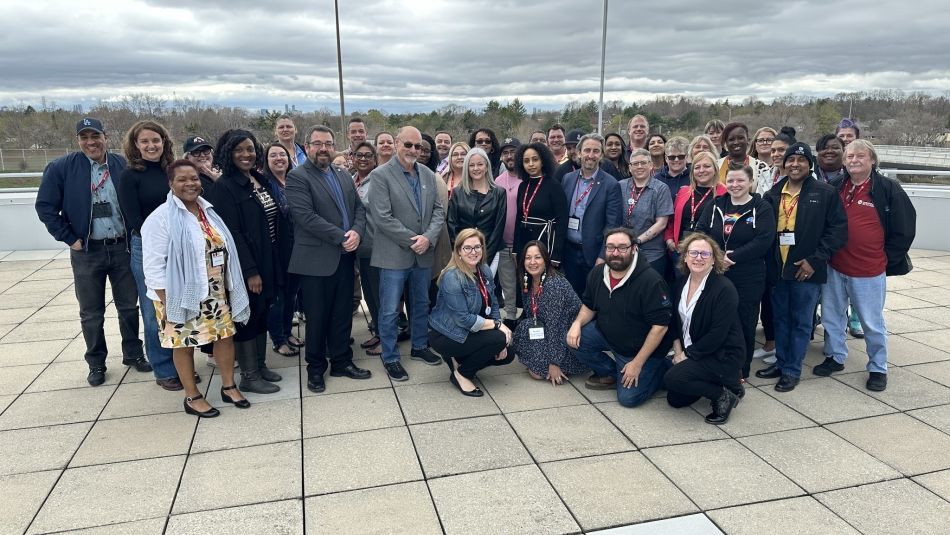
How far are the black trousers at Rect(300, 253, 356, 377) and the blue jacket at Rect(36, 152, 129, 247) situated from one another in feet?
5.00

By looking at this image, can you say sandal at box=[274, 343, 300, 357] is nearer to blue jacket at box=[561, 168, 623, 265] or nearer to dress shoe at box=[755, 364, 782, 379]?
blue jacket at box=[561, 168, 623, 265]

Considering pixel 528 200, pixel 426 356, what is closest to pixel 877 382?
pixel 528 200

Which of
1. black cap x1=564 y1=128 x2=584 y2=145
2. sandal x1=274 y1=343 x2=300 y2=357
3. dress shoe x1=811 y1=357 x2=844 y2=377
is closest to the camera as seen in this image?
dress shoe x1=811 y1=357 x2=844 y2=377

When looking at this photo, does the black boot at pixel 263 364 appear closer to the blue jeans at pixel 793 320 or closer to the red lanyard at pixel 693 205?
the red lanyard at pixel 693 205

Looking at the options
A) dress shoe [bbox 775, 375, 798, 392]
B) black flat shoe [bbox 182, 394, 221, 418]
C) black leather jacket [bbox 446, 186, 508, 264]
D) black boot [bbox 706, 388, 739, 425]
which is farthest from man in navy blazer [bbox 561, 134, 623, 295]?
black flat shoe [bbox 182, 394, 221, 418]

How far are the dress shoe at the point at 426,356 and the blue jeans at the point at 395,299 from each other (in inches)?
9.0

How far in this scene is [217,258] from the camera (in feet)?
11.4

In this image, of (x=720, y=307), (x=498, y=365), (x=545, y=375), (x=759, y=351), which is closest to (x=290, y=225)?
(x=498, y=365)

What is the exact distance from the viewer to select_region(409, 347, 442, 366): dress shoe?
4598 mm

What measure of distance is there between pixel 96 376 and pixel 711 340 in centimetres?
428

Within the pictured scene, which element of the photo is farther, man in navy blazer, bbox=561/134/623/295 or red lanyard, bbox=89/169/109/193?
man in navy blazer, bbox=561/134/623/295

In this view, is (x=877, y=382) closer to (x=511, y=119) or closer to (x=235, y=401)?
(x=235, y=401)

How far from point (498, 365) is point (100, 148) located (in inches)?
126

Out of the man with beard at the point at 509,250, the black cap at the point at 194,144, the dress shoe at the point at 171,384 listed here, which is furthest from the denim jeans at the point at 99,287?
the man with beard at the point at 509,250
